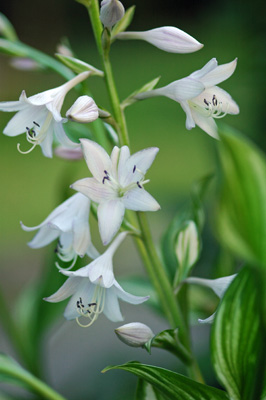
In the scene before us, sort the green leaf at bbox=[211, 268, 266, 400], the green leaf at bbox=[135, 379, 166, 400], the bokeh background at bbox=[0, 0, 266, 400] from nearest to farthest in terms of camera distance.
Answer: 1. the green leaf at bbox=[211, 268, 266, 400]
2. the green leaf at bbox=[135, 379, 166, 400]
3. the bokeh background at bbox=[0, 0, 266, 400]

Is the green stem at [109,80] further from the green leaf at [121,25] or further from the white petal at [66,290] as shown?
the white petal at [66,290]

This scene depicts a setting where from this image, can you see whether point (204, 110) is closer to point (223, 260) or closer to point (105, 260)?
point (105, 260)

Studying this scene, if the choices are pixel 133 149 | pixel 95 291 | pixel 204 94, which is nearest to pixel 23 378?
pixel 95 291

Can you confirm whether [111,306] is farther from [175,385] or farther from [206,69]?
[206,69]

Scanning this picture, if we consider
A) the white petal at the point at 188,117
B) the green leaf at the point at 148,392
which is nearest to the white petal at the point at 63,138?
the white petal at the point at 188,117

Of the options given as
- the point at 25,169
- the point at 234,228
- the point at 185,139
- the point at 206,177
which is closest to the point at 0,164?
the point at 25,169

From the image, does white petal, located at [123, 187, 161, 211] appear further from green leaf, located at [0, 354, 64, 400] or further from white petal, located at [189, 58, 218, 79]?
green leaf, located at [0, 354, 64, 400]

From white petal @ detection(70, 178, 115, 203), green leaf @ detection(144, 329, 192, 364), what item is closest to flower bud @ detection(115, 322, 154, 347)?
green leaf @ detection(144, 329, 192, 364)

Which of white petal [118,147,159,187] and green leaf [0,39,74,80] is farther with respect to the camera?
green leaf [0,39,74,80]
